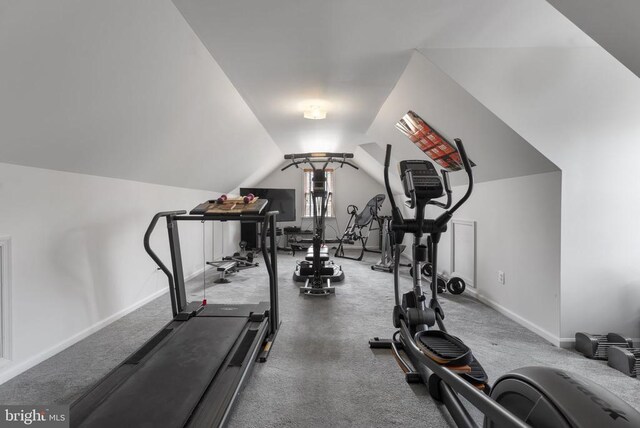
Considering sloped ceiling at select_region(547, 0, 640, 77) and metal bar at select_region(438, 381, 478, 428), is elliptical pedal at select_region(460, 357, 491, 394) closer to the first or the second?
metal bar at select_region(438, 381, 478, 428)

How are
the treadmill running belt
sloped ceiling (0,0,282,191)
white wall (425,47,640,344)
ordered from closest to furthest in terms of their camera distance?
the treadmill running belt
sloped ceiling (0,0,282,191)
white wall (425,47,640,344)

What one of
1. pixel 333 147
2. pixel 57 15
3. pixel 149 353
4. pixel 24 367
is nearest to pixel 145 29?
pixel 57 15

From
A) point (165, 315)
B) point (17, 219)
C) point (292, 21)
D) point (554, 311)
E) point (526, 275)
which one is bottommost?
point (165, 315)

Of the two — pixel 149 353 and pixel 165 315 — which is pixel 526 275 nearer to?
pixel 149 353

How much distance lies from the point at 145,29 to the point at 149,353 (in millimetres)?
1887

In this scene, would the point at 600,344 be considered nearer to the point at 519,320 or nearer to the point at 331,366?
the point at 519,320

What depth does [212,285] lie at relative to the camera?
13.7 feet

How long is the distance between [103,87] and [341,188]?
628 centimetres

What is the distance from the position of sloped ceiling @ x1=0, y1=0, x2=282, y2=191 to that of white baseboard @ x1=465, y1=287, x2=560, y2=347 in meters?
3.43

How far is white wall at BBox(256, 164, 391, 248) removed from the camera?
25.8 feet

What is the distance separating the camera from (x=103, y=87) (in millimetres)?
1865

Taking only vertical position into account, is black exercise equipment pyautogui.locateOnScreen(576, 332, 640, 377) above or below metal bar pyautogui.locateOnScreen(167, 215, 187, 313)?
below

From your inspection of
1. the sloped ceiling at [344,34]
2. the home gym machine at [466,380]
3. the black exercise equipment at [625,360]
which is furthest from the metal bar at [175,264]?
the black exercise equipment at [625,360]

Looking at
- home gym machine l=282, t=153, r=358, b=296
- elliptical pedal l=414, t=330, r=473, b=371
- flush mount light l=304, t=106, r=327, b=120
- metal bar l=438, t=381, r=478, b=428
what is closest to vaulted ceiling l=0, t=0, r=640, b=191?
flush mount light l=304, t=106, r=327, b=120
